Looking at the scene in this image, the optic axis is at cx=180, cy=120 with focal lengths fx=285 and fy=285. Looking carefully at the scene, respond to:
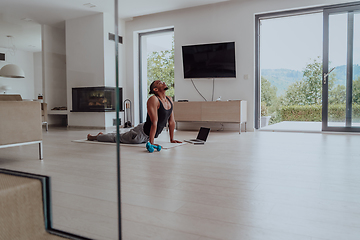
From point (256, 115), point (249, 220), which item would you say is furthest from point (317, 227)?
point (256, 115)

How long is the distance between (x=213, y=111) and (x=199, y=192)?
3.76 meters

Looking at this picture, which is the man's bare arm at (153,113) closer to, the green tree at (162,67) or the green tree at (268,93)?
the green tree at (162,67)

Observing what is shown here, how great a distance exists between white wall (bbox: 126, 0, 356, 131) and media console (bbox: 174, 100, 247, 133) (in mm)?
504

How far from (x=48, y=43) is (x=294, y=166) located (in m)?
2.15

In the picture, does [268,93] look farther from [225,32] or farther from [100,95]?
[100,95]

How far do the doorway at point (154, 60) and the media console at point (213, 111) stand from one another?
4.30 ft

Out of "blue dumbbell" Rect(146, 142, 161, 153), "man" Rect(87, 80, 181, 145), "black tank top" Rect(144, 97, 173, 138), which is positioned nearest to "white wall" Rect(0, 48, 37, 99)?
"blue dumbbell" Rect(146, 142, 161, 153)

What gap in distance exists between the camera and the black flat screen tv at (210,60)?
5582 mm

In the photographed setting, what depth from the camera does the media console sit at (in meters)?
5.12

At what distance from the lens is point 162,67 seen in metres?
7.09

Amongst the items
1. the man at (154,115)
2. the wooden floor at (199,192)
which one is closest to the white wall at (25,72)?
the wooden floor at (199,192)

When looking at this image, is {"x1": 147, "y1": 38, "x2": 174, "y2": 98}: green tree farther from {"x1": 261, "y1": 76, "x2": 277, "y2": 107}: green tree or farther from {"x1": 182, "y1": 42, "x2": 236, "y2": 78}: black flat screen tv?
{"x1": 261, "y1": 76, "x2": 277, "y2": 107}: green tree

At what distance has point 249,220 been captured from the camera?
1229 mm

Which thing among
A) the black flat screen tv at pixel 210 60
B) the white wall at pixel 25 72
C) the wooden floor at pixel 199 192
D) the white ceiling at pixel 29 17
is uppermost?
the black flat screen tv at pixel 210 60
